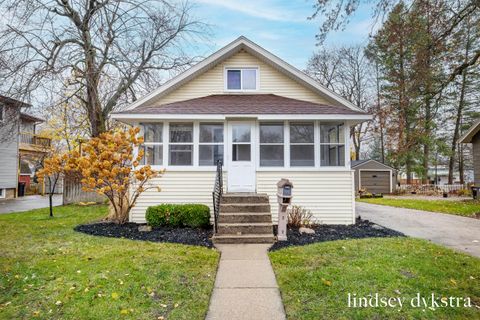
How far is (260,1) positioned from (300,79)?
13.6ft

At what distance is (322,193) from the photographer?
381 inches

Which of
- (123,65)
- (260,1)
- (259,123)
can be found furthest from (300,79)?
(123,65)

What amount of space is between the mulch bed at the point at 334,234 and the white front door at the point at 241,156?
7.15 feet

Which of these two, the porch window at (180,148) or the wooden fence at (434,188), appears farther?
the wooden fence at (434,188)

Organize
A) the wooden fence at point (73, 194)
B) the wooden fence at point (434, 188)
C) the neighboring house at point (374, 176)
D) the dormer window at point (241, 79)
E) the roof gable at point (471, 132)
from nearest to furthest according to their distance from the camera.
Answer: the dormer window at point (241, 79), the wooden fence at point (73, 194), the roof gable at point (471, 132), the wooden fence at point (434, 188), the neighboring house at point (374, 176)

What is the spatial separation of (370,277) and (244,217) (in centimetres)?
383

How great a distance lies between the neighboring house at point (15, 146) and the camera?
1251 centimetres

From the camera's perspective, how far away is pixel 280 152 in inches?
389

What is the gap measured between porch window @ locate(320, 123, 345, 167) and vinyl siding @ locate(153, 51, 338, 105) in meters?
1.71

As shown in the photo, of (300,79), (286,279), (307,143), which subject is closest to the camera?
(286,279)

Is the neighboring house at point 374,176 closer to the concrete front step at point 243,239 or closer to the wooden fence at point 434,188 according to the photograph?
the wooden fence at point 434,188

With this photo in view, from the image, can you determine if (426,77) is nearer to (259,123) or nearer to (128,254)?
(259,123)

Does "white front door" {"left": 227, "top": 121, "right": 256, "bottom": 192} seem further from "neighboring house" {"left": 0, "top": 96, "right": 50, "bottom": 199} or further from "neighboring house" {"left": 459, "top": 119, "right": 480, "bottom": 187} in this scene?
"neighboring house" {"left": 459, "top": 119, "right": 480, "bottom": 187}

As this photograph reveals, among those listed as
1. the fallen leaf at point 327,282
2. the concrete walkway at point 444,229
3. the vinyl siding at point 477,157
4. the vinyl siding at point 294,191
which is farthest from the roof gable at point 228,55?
the vinyl siding at point 477,157
